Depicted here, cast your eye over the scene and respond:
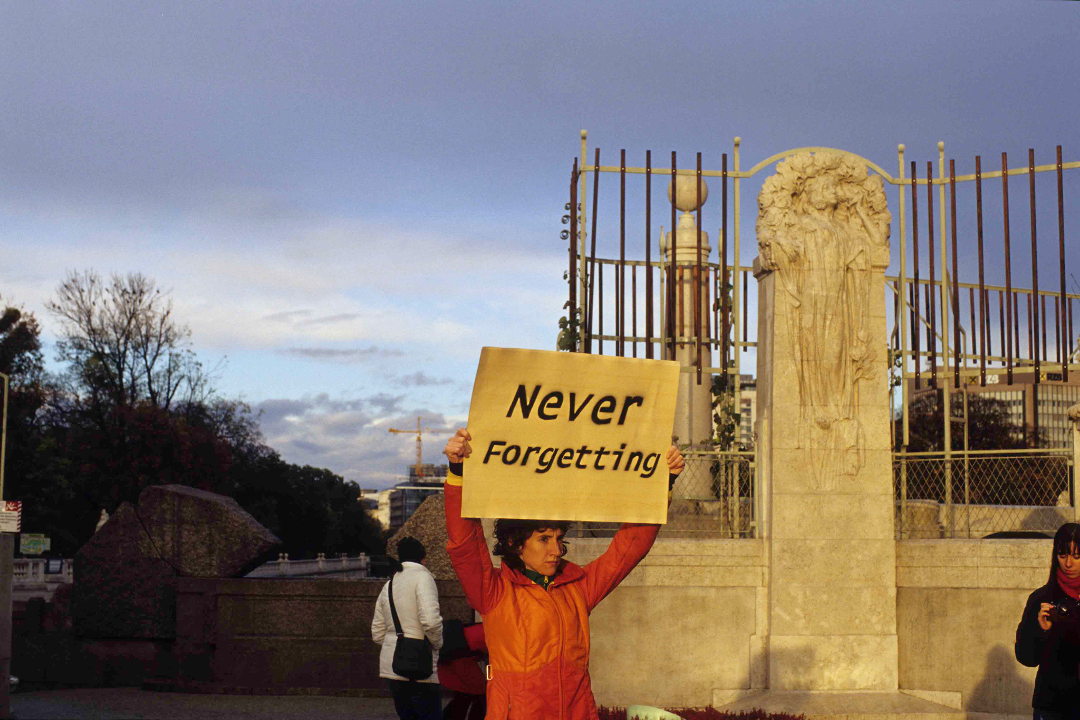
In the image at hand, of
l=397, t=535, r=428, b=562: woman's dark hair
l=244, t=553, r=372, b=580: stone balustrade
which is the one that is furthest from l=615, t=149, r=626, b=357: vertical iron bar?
l=244, t=553, r=372, b=580: stone balustrade

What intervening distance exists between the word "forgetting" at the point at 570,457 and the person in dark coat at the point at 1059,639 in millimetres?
2221

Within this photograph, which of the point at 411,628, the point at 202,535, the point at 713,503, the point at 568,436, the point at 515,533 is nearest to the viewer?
the point at 515,533

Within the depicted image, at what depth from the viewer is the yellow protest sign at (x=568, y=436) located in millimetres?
5336

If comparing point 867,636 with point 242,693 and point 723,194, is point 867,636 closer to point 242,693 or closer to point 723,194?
point 723,194

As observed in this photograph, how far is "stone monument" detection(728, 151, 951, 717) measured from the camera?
10.6m

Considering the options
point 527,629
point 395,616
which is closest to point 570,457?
point 527,629

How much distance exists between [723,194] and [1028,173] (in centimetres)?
313

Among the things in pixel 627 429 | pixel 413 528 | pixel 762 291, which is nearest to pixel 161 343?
pixel 413 528

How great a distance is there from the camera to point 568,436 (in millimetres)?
5523

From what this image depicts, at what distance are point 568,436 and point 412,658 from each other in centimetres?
275

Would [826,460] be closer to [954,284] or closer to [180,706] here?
[954,284]

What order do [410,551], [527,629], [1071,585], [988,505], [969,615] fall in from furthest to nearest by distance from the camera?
[988,505] < [969,615] < [410,551] < [1071,585] < [527,629]

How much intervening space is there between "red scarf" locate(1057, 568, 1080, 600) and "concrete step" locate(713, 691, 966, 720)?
13.1ft

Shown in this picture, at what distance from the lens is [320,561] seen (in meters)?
49.8
